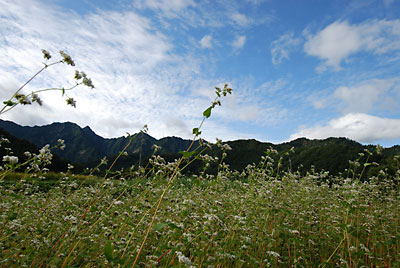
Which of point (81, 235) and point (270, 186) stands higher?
point (270, 186)

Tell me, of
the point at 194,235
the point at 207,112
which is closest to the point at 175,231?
the point at 194,235

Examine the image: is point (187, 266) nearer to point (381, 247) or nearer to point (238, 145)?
point (381, 247)

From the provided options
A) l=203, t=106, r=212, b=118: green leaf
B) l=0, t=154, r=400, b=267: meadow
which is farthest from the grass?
l=203, t=106, r=212, b=118: green leaf

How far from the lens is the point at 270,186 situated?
4891mm

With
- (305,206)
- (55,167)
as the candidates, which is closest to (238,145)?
(55,167)

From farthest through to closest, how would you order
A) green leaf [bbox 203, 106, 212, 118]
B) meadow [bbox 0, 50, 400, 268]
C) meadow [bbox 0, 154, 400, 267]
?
meadow [bbox 0, 154, 400, 267] < meadow [bbox 0, 50, 400, 268] < green leaf [bbox 203, 106, 212, 118]

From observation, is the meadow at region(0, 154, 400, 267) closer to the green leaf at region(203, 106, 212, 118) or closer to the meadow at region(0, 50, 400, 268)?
the meadow at region(0, 50, 400, 268)

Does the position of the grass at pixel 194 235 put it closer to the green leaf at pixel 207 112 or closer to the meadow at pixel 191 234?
the meadow at pixel 191 234

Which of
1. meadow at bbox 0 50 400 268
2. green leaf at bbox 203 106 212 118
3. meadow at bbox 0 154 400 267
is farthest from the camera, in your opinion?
meadow at bbox 0 154 400 267

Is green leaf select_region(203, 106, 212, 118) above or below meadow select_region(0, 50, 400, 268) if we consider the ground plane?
above

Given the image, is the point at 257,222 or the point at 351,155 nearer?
the point at 257,222

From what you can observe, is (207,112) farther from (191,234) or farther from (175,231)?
(175,231)

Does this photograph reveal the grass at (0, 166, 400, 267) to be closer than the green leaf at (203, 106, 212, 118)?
No

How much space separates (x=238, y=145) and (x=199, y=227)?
7471cm
